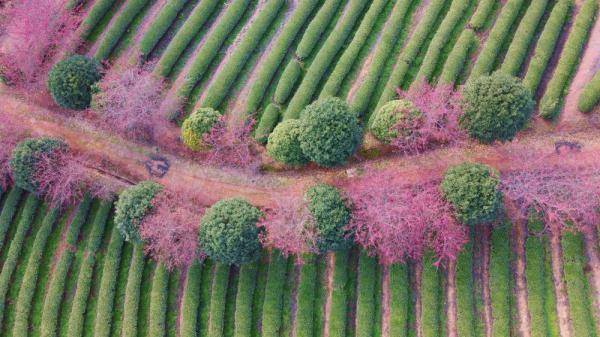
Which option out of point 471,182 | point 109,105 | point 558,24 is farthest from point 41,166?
point 558,24

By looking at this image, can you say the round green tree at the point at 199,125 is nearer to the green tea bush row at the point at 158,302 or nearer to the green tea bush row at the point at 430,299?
the green tea bush row at the point at 158,302

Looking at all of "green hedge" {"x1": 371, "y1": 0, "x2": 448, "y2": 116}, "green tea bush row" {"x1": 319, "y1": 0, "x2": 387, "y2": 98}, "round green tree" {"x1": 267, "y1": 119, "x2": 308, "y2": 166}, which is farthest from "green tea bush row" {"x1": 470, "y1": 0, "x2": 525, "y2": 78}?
"round green tree" {"x1": 267, "y1": 119, "x2": 308, "y2": 166}

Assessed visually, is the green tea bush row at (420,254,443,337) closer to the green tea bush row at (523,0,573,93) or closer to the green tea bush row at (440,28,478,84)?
the green tea bush row at (440,28,478,84)

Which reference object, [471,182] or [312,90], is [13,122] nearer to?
[312,90]

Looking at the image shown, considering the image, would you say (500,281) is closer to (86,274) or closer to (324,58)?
(324,58)

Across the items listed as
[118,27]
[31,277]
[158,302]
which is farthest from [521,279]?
[118,27]

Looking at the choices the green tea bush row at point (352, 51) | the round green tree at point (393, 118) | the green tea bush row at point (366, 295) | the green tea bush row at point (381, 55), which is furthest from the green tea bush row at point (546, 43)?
the green tea bush row at point (366, 295)
